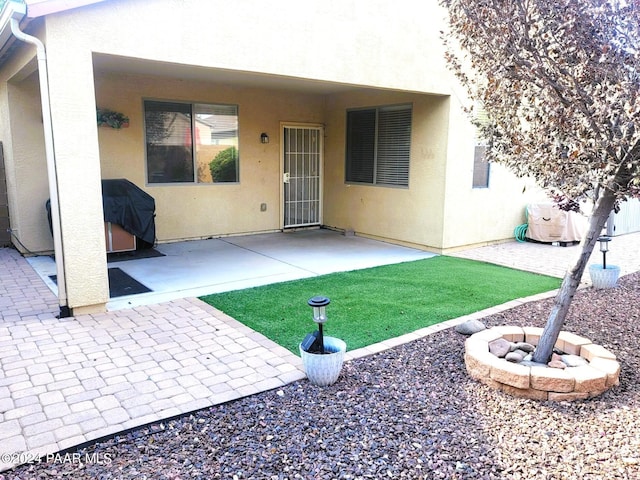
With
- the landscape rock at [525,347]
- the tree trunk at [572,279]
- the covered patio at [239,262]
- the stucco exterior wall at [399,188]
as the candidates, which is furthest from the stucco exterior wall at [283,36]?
the landscape rock at [525,347]

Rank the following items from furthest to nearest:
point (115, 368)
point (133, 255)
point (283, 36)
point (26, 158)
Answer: point (133, 255) < point (26, 158) < point (283, 36) < point (115, 368)

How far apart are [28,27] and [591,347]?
18.9 ft

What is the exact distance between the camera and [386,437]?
9.82 ft

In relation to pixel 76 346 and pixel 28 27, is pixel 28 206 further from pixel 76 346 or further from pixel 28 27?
pixel 76 346

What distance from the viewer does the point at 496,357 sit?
12.3ft

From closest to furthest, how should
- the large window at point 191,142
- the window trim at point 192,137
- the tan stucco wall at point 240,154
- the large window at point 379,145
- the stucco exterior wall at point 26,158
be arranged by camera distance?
1. the stucco exterior wall at point 26,158
2. the tan stucco wall at point 240,154
3. the window trim at point 192,137
4. the large window at point 191,142
5. the large window at point 379,145

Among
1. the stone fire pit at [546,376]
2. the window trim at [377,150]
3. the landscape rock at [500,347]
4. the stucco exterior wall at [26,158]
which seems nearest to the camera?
the stone fire pit at [546,376]

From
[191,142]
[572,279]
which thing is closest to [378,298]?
[572,279]

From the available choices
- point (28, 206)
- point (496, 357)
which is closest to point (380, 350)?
point (496, 357)

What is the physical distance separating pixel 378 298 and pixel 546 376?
260cm

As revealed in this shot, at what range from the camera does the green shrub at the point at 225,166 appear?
942cm

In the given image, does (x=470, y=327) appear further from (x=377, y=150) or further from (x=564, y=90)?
(x=377, y=150)

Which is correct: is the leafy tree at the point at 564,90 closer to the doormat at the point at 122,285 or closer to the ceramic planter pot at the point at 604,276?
the ceramic planter pot at the point at 604,276

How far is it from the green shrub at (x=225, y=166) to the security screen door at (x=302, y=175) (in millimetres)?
1138
